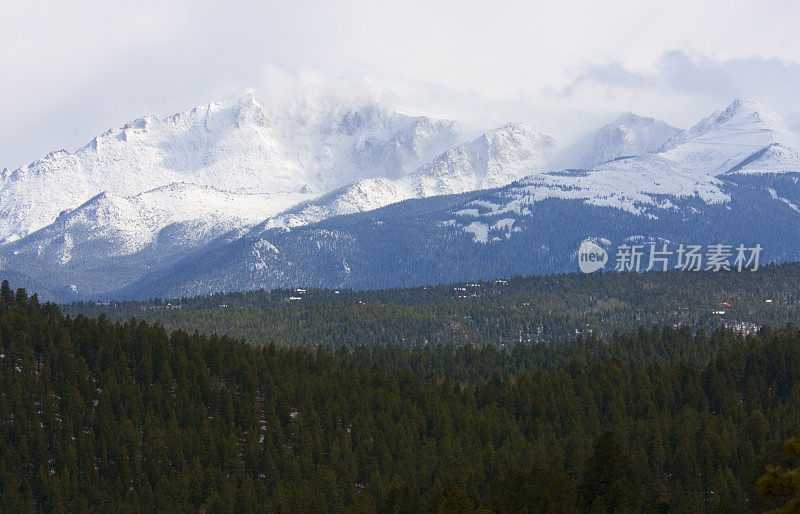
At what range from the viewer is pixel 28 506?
559 feet

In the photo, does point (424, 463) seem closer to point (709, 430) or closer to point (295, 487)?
point (295, 487)

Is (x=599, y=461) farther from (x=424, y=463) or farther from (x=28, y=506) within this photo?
(x=28, y=506)

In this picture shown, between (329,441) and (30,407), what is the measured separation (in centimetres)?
4610

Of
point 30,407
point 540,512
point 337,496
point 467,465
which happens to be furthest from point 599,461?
point 30,407

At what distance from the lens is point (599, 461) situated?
147 m

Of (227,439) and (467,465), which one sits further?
(227,439)

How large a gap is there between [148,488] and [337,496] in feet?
87.3

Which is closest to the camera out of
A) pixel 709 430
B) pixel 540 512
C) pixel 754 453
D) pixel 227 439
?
pixel 540 512

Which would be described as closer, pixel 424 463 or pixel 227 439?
pixel 424 463

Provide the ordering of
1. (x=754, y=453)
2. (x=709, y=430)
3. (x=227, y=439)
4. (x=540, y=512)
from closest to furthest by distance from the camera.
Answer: (x=540, y=512), (x=754, y=453), (x=709, y=430), (x=227, y=439)

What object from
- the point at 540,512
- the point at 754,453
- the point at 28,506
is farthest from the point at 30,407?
the point at 754,453

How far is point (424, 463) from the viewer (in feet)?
601

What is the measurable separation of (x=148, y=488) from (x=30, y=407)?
105ft

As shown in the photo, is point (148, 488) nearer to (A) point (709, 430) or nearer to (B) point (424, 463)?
(B) point (424, 463)
